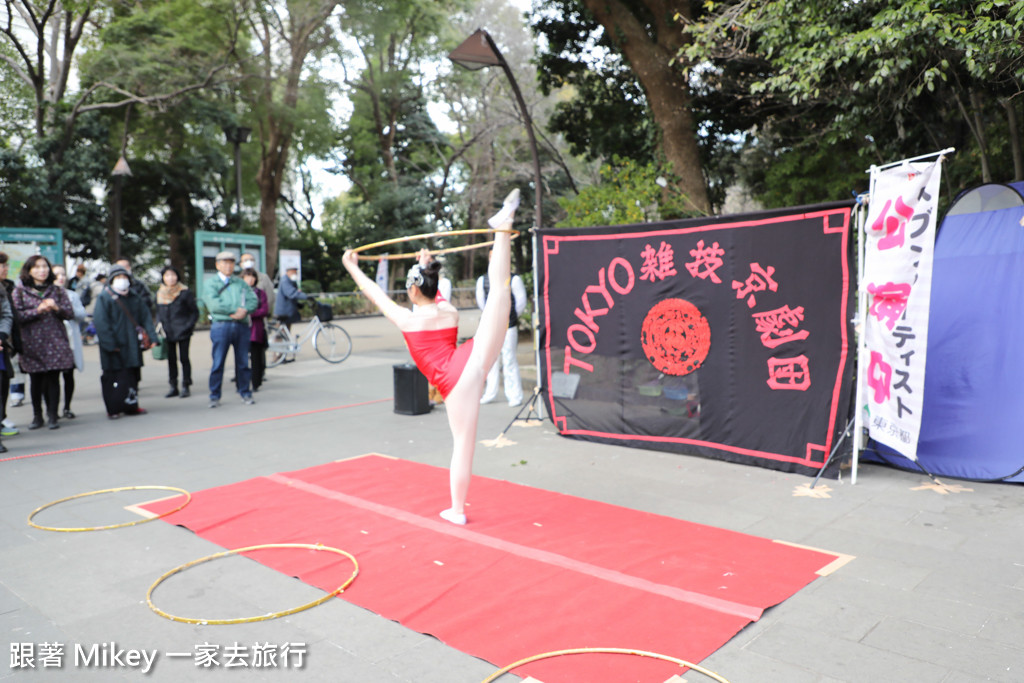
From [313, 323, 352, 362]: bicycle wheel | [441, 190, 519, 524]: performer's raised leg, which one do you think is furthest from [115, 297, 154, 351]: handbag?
[441, 190, 519, 524]: performer's raised leg

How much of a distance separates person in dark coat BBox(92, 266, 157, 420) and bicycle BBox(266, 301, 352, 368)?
4.07 meters

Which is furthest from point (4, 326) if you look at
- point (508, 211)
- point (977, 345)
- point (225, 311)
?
point (977, 345)

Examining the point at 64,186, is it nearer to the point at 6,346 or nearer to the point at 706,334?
the point at 6,346

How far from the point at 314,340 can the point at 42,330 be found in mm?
6028

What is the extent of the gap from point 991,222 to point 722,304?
2.06m

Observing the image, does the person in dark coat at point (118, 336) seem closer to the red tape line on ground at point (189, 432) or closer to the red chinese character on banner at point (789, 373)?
the red tape line on ground at point (189, 432)

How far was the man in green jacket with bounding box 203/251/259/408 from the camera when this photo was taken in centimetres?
879

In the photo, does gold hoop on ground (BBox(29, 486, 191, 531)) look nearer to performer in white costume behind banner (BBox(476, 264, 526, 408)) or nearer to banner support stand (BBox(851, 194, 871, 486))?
performer in white costume behind banner (BBox(476, 264, 526, 408))

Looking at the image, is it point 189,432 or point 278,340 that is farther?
point 278,340

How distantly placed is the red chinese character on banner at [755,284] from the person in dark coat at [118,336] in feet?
21.7

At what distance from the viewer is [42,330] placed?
7.49 m

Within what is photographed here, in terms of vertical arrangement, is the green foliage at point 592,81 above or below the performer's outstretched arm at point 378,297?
above

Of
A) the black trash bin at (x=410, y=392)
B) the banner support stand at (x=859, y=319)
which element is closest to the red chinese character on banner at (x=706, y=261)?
the banner support stand at (x=859, y=319)

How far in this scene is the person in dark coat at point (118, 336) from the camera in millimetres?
8102
